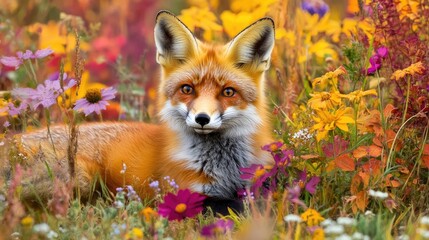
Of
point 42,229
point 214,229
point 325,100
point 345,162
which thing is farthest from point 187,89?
point 42,229

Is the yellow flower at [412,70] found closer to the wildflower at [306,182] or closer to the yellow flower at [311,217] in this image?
the wildflower at [306,182]

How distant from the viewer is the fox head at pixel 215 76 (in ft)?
15.6

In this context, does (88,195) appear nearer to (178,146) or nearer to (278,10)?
(178,146)

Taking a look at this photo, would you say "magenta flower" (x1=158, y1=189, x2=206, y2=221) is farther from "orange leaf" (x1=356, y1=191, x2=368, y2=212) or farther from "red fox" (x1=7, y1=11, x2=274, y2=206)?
"orange leaf" (x1=356, y1=191, x2=368, y2=212)

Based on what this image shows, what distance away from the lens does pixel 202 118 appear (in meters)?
4.52

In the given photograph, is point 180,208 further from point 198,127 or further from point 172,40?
point 172,40

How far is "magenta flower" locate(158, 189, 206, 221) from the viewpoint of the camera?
12.5 ft

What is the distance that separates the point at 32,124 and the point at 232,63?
7.46 ft

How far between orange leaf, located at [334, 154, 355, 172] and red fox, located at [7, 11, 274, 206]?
2.11ft

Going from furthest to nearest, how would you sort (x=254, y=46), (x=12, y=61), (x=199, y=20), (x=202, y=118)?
1. (x=199, y=20)
2. (x=12, y=61)
3. (x=254, y=46)
4. (x=202, y=118)

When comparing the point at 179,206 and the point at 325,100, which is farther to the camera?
the point at 325,100

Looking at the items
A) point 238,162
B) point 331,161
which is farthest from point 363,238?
point 238,162

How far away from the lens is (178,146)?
4.96 meters

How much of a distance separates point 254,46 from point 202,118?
2.40 ft
